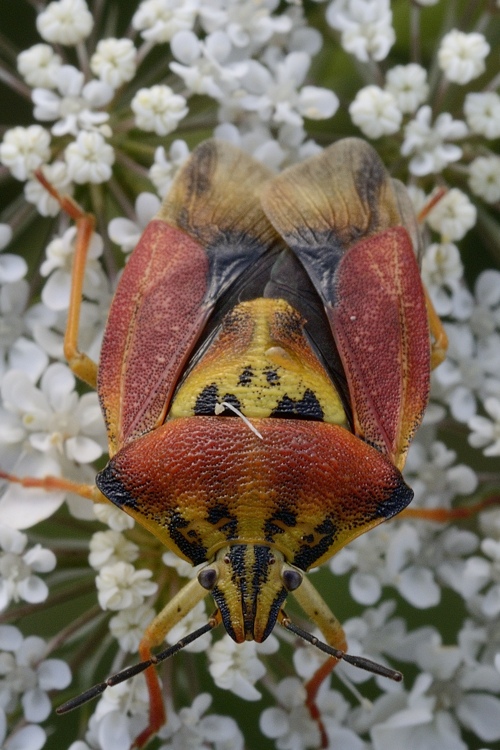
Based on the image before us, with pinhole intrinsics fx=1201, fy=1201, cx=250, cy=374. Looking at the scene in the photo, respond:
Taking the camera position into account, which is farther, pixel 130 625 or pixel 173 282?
pixel 130 625

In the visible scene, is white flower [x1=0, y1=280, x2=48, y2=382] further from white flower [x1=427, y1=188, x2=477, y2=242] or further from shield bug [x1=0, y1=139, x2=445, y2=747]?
white flower [x1=427, y1=188, x2=477, y2=242]

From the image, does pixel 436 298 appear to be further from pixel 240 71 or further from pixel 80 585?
pixel 80 585

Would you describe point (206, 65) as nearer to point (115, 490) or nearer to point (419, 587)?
point (115, 490)

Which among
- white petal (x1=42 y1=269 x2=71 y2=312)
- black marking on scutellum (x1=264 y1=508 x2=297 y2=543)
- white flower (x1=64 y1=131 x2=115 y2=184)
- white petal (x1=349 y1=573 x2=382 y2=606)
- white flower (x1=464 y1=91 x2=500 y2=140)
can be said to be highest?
white flower (x1=64 y1=131 x2=115 y2=184)

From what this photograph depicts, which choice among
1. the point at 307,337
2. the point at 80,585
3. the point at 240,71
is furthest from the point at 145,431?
the point at 240,71

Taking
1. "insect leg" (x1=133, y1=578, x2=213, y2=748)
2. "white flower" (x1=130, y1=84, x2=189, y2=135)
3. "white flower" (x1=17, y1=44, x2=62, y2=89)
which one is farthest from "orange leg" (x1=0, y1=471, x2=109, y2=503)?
"white flower" (x1=17, y1=44, x2=62, y2=89)

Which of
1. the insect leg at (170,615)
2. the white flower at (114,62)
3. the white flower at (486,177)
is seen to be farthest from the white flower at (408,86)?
the insect leg at (170,615)

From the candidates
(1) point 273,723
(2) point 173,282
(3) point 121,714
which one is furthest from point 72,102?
(1) point 273,723
